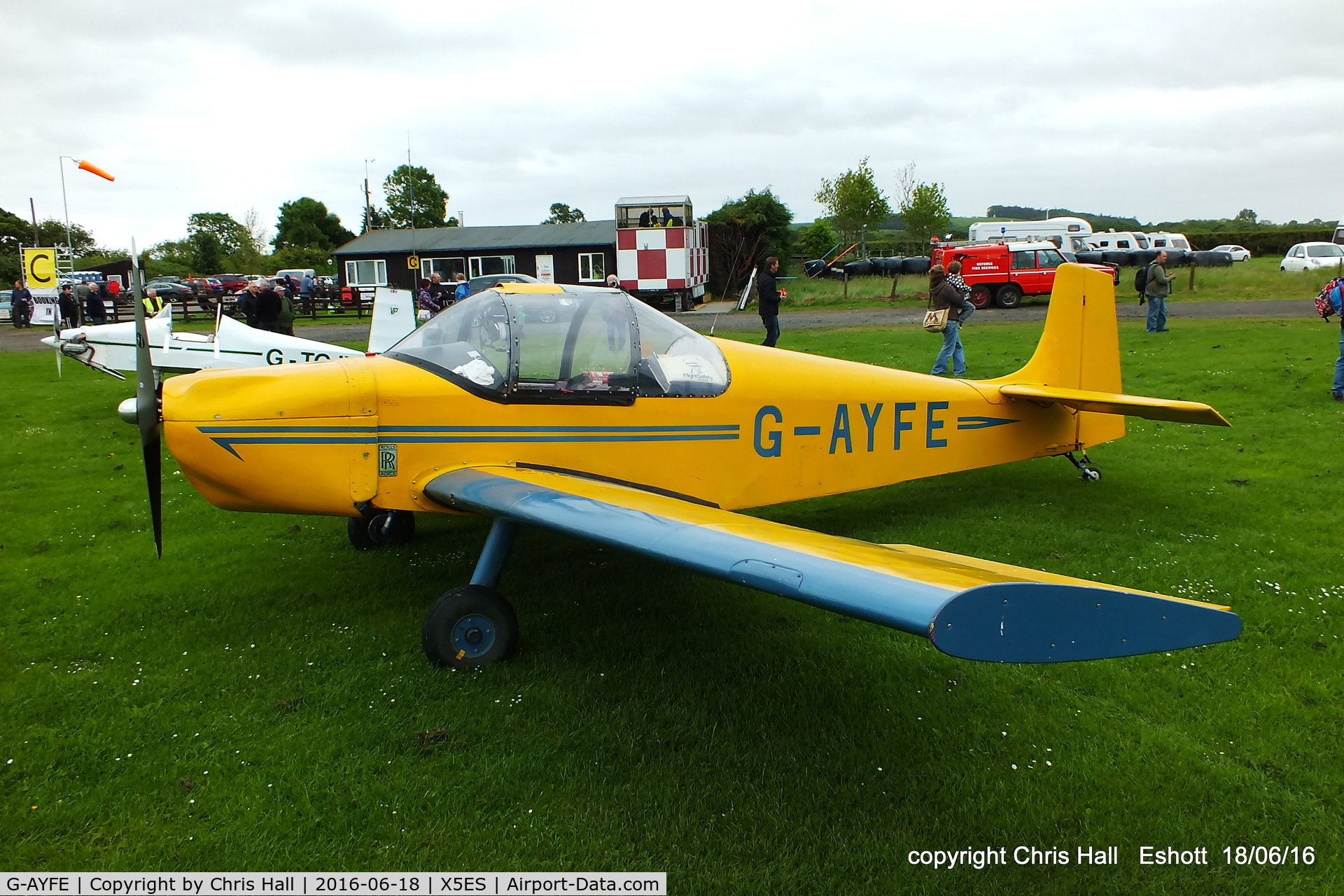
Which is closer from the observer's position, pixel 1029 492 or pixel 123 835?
pixel 123 835

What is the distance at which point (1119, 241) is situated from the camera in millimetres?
38688

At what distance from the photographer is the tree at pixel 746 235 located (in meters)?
38.2

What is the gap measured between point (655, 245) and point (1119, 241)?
24902 millimetres

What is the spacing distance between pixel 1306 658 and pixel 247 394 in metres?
5.69

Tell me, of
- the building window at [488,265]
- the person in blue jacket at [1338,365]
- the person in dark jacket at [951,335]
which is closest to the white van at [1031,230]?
the building window at [488,265]

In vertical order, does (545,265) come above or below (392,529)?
above

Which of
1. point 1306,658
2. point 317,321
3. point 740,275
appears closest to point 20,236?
point 317,321

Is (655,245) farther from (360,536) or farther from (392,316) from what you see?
(360,536)

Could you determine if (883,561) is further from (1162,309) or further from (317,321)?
(317,321)

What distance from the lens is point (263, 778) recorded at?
3291mm

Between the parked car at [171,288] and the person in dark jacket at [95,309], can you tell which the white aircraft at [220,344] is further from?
the parked car at [171,288]

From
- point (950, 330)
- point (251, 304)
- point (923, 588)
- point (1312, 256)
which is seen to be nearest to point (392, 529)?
point (923, 588)

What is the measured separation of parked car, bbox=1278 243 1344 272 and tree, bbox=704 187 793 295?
22.6m

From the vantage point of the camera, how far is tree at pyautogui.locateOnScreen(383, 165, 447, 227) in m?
79.1
